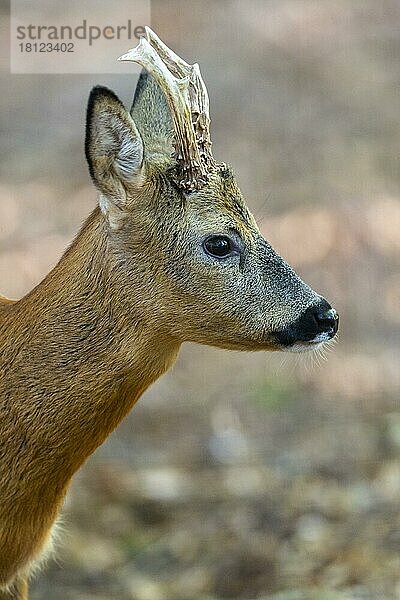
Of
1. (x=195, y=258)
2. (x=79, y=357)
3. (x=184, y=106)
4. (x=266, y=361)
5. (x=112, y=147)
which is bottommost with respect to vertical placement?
(x=79, y=357)

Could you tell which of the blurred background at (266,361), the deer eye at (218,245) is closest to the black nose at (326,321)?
the deer eye at (218,245)

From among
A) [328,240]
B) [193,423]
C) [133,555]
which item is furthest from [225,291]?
[328,240]

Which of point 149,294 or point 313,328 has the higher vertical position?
point 149,294

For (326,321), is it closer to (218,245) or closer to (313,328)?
(313,328)

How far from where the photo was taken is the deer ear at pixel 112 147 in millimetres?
4598

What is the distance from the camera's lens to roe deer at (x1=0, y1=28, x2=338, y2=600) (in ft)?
16.0

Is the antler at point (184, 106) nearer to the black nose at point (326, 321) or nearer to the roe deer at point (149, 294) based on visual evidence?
the roe deer at point (149, 294)

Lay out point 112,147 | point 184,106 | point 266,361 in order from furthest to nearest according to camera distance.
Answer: point 266,361 → point 184,106 → point 112,147

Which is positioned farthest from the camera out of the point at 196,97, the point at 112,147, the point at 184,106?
the point at 196,97

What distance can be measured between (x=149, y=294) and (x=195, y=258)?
9.1 inches

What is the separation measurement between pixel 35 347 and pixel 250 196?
6.42 m

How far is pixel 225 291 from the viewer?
4.89 meters

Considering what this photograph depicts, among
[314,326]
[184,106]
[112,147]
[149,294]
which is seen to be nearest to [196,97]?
[184,106]

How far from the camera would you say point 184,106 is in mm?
4816
